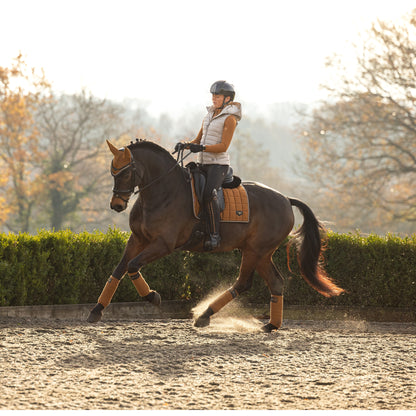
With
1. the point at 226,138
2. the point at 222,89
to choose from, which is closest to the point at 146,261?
the point at 226,138

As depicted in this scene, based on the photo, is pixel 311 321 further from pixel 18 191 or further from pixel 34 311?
pixel 18 191

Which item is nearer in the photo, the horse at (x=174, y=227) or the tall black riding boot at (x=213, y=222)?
the horse at (x=174, y=227)

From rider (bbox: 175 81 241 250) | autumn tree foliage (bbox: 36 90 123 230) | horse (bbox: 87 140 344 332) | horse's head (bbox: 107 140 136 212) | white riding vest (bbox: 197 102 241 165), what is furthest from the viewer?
autumn tree foliage (bbox: 36 90 123 230)

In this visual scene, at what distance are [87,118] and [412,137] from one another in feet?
65.4

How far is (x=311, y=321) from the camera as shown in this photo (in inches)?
468

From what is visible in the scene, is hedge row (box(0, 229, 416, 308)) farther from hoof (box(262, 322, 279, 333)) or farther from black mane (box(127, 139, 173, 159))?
black mane (box(127, 139, 173, 159))

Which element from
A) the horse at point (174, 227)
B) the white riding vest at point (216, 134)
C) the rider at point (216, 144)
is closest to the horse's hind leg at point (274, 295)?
the horse at point (174, 227)

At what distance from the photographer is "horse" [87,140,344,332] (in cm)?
870

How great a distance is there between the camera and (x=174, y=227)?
9.02m

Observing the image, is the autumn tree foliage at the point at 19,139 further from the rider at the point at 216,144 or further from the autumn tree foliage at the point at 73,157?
the rider at the point at 216,144

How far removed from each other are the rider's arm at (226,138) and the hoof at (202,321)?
236 cm

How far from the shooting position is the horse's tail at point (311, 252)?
1044 cm

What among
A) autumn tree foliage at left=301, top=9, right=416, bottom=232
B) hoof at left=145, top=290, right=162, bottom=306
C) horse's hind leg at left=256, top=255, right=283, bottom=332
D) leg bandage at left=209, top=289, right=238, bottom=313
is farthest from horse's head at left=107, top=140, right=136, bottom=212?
autumn tree foliage at left=301, top=9, right=416, bottom=232

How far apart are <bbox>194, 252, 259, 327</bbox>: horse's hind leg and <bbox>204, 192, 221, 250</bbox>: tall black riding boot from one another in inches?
28.7
